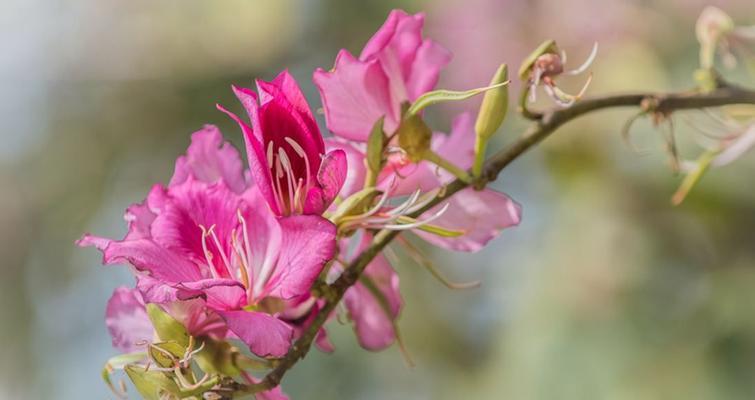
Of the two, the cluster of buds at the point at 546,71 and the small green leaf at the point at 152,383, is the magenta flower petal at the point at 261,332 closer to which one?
the small green leaf at the point at 152,383

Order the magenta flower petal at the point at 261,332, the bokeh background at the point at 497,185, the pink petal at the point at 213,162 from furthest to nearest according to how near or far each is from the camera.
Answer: the bokeh background at the point at 497,185 → the pink petal at the point at 213,162 → the magenta flower petal at the point at 261,332

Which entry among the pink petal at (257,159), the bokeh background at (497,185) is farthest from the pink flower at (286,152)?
the bokeh background at (497,185)

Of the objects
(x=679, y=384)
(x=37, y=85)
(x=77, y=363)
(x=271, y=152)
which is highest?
(x=37, y=85)

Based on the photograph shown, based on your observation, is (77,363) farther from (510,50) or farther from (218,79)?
(510,50)

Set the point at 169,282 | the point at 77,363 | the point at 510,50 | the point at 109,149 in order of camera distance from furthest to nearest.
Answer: the point at 109,149
the point at 77,363
the point at 510,50
the point at 169,282

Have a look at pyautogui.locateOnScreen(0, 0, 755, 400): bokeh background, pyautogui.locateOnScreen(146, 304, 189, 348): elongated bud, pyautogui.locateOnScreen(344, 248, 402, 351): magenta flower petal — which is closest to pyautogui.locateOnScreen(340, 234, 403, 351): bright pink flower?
pyautogui.locateOnScreen(344, 248, 402, 351): magenta flower petal

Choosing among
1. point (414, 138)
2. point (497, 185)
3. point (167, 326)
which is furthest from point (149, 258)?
point (497, 185)

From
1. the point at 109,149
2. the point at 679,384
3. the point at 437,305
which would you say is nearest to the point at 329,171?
the point at 679,384

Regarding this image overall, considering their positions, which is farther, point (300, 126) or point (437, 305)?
point (437, 305)
